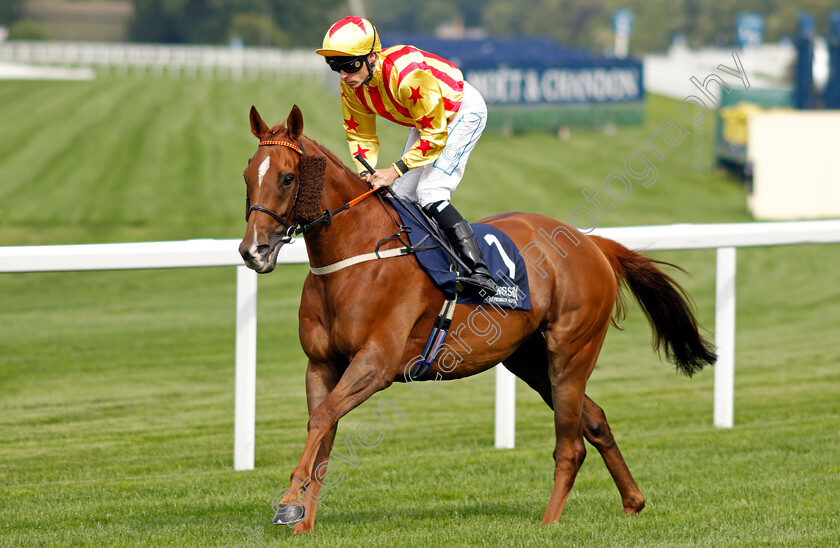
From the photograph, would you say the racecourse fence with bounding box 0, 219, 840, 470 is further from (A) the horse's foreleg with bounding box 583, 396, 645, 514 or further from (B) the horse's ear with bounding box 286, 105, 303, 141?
(B) the horse's ear with bounding box 286, 105, 303, 141

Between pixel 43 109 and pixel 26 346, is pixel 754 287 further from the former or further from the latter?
pixel 43 109

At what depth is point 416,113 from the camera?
4.14m

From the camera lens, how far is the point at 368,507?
465 cm

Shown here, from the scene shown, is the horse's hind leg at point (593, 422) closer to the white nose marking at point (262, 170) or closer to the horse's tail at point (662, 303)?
the horse's tail at point (662, 303)

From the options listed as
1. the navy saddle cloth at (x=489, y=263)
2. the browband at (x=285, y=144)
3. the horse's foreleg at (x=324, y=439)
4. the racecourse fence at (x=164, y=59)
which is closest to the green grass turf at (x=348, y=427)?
the horse's foreleg at (x=324, y=439)

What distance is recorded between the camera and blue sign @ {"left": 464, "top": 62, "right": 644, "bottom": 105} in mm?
21578

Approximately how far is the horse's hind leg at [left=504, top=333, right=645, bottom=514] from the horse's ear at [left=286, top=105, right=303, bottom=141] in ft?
4.75

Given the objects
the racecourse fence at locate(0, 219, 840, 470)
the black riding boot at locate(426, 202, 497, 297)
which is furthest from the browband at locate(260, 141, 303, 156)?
the racecourse fence at locate(0, 219, 840, 470)

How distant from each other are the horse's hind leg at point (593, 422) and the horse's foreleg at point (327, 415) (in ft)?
3.22

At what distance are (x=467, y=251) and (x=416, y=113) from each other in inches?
22.0

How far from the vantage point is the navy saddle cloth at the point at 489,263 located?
413cm

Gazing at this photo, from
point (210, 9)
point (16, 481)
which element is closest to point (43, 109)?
point (16, 481)

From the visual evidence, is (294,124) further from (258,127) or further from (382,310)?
(382,310)

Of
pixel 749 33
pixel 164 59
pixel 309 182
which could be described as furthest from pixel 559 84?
pixel 164 59
